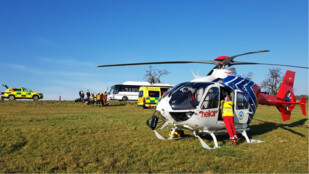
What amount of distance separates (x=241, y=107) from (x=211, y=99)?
1.61 m

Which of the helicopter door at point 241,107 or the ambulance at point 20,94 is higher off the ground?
the ambulance at point 20,94

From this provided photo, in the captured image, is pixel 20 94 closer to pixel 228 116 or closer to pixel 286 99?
pixel 228 116

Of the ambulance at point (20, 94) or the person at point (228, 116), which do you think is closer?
the person at point (228, 116)

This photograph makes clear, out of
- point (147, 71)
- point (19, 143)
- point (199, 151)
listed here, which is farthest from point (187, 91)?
point (147, 71)

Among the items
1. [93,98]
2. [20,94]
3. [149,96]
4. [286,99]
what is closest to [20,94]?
[20,94]

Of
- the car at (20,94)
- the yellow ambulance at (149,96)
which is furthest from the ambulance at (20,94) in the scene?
the yellow ambulance at (149,96)

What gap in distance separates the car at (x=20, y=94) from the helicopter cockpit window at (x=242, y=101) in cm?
2786

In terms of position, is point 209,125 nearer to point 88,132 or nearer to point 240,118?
point 240,118

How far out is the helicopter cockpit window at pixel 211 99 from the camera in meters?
7.22

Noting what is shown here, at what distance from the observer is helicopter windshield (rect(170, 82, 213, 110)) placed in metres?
6.99

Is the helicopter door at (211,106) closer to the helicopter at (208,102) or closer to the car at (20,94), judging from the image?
the helicopter at (208,102)

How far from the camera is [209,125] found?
7.39 meters

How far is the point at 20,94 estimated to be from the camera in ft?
93.8

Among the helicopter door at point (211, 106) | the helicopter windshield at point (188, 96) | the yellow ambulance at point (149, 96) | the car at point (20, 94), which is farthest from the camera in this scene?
the car at point (20, 94)
